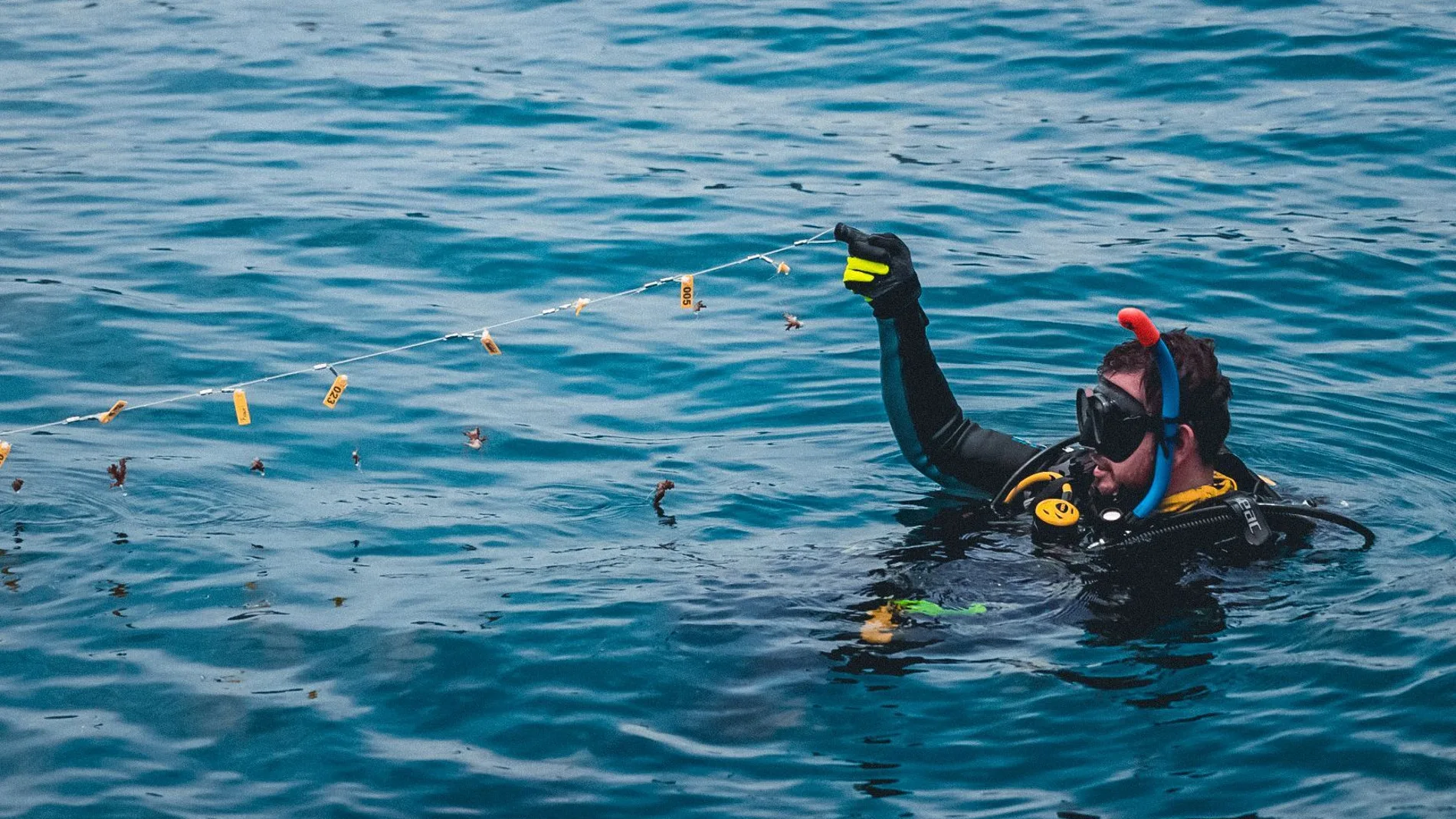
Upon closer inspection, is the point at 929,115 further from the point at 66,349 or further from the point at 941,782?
the point at 941,782

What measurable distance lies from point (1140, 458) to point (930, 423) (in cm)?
90

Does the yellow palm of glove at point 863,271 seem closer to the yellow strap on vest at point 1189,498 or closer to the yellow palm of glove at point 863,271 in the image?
the yellow palm of glove at point 863,271

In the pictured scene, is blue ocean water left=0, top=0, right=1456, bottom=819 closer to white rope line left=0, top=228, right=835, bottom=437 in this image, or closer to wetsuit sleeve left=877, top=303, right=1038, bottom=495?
white rope line left=0, top=228, right=835, bottom=437

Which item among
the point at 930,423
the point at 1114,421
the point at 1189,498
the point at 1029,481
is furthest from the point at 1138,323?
the point at 930,423

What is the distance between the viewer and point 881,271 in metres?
5.66

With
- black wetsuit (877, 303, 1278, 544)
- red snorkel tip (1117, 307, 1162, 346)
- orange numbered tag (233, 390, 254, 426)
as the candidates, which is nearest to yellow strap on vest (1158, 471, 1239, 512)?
black wetsuit (877, 303, 1278, 544)

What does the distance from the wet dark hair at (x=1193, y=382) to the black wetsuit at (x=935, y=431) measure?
50 cm

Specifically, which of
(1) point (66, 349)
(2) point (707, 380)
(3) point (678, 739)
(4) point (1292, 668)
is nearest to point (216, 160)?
(1) point (66, 349)

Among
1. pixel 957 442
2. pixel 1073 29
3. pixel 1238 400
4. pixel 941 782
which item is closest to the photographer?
pixel 941 782

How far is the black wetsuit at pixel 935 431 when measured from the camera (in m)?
5.77

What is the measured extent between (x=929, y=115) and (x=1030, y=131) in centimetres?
83

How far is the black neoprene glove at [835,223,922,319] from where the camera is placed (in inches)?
223

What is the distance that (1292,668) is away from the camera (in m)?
4.95

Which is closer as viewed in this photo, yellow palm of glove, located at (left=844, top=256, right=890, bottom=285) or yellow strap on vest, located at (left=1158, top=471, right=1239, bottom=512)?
yellow strap on vest, located at (left=1158, top=471, right=1239, bottom=512)
